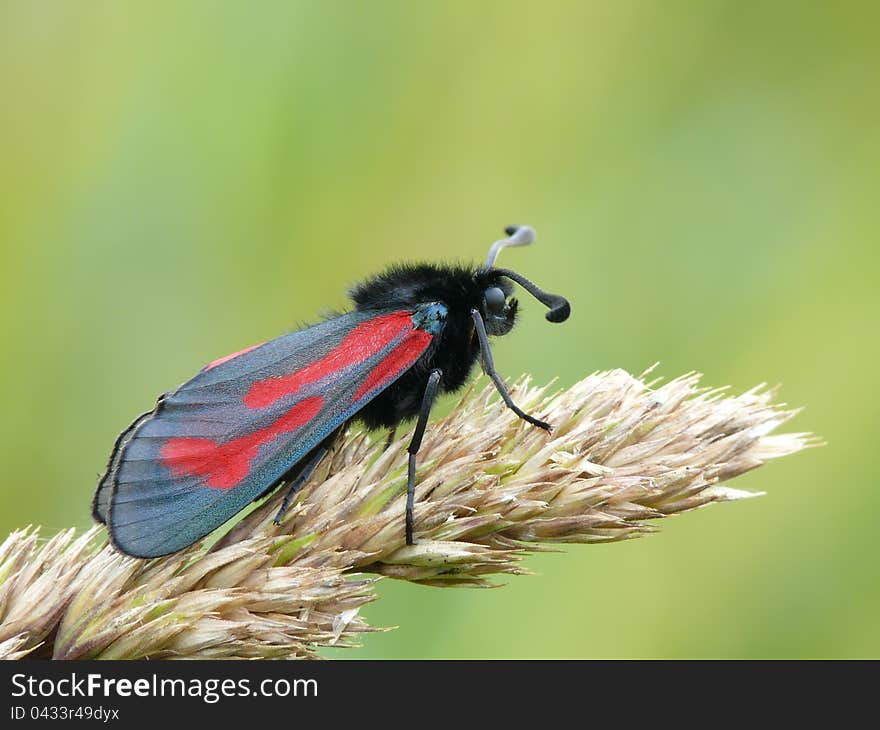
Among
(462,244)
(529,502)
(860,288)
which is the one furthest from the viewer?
(462,244)

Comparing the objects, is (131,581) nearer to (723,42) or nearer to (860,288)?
(860,288)

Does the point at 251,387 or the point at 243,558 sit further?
the point at 251,387

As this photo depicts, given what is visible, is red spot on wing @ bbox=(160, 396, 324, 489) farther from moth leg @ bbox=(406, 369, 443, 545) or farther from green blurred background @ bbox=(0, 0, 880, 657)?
green blurred background @ bbox=(0, 0, 880, 657)

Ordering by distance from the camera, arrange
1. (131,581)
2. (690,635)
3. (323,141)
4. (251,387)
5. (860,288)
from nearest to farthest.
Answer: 1. (131,581)
2. (251,387)
3. (690,635)
4. (860,288)
5. (323,141)

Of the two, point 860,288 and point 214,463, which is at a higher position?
point 860,288

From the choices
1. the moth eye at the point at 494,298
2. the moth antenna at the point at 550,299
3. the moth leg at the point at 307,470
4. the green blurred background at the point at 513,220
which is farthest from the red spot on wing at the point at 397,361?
the green blurred background at the point at 513,220

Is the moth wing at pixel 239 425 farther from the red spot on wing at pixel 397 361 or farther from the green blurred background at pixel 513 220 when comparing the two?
the green blurred background at pixel 513 220

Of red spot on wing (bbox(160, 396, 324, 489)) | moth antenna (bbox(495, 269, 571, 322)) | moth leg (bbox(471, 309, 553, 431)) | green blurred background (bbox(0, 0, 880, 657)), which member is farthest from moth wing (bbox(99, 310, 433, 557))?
green blurred background (bbox(0, 0, 880, 657))
